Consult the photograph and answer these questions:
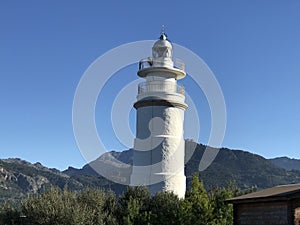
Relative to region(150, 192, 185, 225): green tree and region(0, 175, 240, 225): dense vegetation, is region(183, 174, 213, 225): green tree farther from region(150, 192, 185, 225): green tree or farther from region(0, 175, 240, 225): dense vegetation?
region(150, 192, 185, 225): green tree

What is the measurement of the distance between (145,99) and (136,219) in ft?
34.0

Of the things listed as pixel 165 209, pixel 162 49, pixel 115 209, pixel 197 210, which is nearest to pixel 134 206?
pixel 115 209

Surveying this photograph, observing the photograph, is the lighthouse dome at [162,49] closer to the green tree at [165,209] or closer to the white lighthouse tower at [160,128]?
the white lighthouse tower at [160,128]

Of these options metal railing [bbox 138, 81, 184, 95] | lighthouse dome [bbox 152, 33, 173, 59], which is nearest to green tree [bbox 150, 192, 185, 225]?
metal railing [bbox 138, 81, 184, 95]

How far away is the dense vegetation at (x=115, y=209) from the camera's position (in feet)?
111

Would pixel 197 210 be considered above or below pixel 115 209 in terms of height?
above

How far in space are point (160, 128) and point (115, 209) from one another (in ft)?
24.6

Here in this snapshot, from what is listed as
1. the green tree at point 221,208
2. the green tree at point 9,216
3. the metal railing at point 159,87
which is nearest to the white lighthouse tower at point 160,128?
the metal railing at point 159,87

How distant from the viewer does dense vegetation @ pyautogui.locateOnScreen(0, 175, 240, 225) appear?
111 ft

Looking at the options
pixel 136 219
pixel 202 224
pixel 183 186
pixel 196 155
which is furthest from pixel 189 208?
pixel 196 155

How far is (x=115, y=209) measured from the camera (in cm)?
3684

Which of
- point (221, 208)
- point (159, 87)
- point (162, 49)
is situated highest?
point (162, 49)

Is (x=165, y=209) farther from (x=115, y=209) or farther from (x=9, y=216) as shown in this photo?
(x=9, y=216)

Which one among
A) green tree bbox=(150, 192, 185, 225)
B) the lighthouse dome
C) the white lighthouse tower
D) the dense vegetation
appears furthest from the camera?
the lighthouse dome
